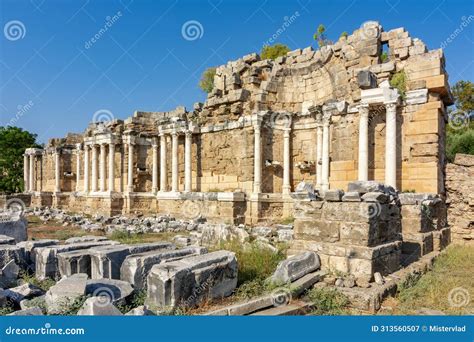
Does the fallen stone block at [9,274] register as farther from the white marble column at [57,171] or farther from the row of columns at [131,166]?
the white marble column at [57,171]

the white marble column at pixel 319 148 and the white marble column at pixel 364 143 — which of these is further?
the white marble column at pixel 319 148

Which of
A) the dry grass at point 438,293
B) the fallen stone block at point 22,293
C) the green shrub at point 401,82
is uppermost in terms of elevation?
the green shrub at point 401,82

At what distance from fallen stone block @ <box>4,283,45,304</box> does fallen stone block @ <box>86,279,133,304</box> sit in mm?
894

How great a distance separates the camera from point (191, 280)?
187 inches

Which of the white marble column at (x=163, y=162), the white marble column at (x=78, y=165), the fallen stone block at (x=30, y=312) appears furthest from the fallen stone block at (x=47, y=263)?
the white marble column at (x=78, y=165)

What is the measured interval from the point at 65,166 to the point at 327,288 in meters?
23.9

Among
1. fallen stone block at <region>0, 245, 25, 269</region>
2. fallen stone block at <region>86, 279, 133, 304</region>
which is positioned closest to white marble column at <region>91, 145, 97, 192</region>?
fallen stone block at <region>0, 245, 25, 269</region>

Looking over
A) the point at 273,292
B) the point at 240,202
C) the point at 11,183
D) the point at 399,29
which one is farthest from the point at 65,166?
the point at 273,292

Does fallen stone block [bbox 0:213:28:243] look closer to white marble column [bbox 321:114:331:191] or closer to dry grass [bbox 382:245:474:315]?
dry grass [bbox 382:245:474:315]

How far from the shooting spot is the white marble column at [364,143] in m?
11.6

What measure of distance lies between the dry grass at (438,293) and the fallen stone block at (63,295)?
13.4ft

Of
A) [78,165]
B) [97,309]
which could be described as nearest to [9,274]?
[97,309]

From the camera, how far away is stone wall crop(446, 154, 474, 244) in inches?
452

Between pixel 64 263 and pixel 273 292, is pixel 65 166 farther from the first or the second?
pixel 273 292
